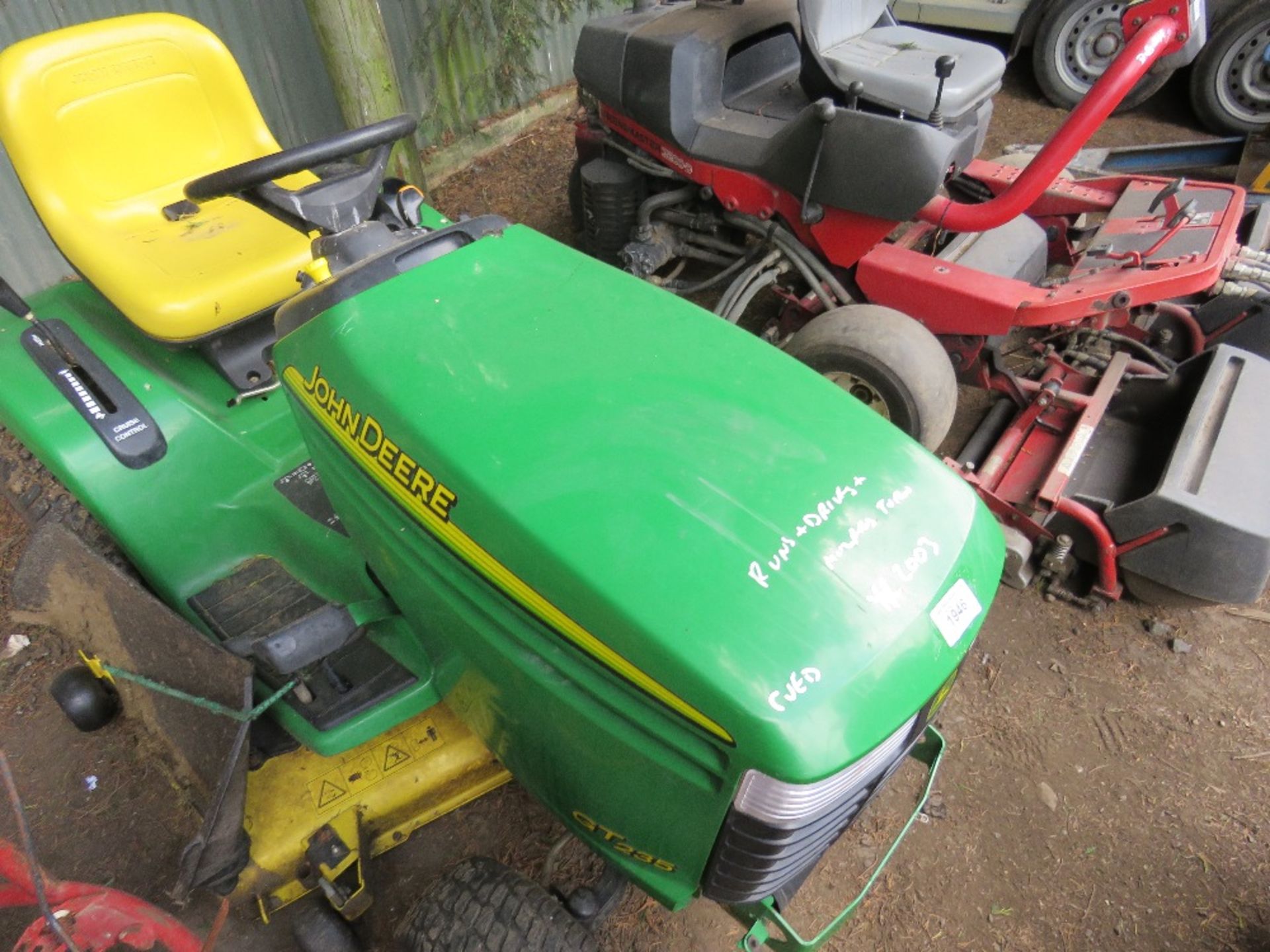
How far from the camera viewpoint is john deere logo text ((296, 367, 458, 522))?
3.75ft

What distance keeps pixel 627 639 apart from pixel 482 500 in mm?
274

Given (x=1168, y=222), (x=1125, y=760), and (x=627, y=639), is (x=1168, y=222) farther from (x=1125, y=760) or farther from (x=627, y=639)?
(x=627, y=639)

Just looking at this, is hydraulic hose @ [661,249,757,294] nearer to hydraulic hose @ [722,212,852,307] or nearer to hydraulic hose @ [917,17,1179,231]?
hydraulic hose @ [722,212,852,307]

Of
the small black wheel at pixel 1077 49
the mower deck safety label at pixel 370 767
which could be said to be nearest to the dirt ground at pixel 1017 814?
the mower deck safety label at pixel 370 767

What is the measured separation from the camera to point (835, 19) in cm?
288

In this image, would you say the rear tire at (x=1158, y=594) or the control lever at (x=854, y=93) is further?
the control lever at (x=854, y=93)

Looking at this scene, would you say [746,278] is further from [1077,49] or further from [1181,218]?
[1077,49]

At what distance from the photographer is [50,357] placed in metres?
1.91

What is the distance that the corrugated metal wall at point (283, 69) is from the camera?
321 centimetres

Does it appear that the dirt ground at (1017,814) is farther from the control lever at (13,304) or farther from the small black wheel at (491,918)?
the control lever at (13,304)

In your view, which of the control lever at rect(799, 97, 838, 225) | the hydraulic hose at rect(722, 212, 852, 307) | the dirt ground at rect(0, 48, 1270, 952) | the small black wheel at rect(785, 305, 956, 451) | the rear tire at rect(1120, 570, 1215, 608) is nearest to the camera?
the dirt ground at rect(0, 48, 1270, 952)

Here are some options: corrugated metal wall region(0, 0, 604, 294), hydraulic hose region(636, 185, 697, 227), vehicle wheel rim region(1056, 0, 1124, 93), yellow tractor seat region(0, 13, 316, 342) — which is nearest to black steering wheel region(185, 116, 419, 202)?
yellow tractor seat region(0, 13, 316, 342)

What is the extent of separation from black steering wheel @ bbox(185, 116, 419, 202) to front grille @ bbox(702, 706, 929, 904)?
1341mm

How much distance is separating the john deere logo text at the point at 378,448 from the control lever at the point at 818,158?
1.97 metres
